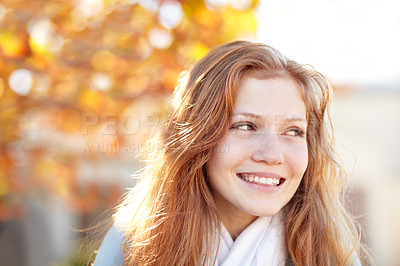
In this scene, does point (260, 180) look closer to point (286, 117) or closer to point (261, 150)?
point (261, 150)

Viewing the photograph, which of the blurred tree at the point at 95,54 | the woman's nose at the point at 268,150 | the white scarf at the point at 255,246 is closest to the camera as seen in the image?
the woman's nose at the point at 268,150

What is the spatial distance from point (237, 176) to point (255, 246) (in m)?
0.35

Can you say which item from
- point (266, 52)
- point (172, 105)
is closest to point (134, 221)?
point (172, 105)

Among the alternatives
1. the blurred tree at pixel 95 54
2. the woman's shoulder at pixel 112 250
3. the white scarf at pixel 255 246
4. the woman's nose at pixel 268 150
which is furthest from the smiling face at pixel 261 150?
the blurred tree at pixel 95 54

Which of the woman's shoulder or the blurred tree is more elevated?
the blurred tree

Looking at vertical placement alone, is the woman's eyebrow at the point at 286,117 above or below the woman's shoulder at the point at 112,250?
above

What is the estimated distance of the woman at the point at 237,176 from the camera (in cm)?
202

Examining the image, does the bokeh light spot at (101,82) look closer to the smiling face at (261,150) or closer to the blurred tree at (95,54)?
the blurred tree at (95,54)

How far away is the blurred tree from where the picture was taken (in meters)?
3.40

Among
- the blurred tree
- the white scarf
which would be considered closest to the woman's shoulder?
the white scarf

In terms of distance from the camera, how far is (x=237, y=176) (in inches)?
80.3

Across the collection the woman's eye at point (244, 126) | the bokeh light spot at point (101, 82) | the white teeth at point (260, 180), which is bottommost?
the white teeth at point (260, 180)

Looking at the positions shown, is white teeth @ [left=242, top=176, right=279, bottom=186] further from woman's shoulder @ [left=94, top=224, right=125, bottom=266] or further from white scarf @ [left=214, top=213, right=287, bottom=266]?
woman's shoulder @ [left=94, top=224, right=125, bottom=266]

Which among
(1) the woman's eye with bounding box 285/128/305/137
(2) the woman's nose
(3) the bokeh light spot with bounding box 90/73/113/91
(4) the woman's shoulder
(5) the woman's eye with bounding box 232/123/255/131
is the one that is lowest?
(4) the woman's shoulder
